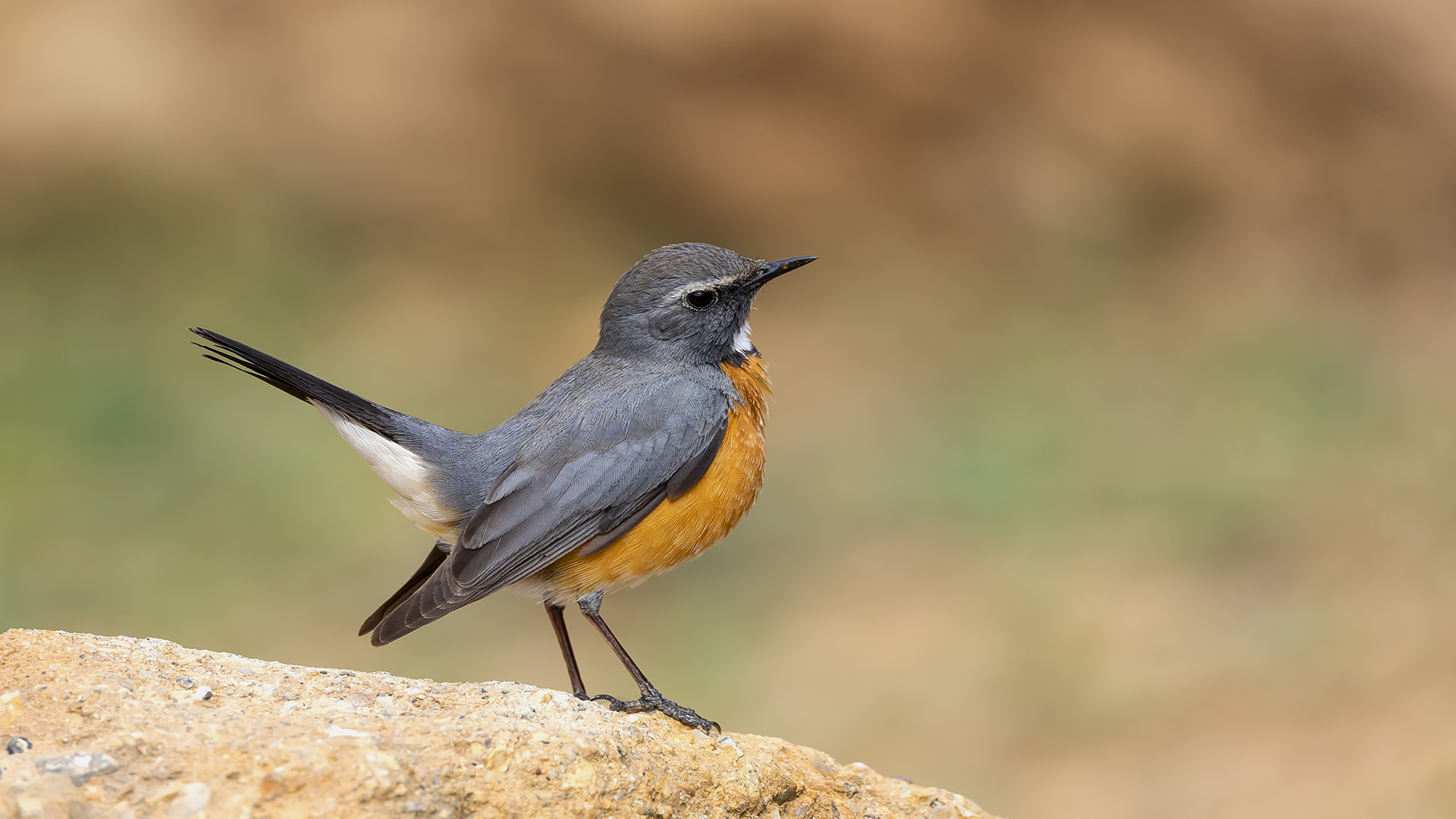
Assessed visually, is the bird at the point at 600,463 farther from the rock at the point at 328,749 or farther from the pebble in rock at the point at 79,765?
the pebble in rock at the point at 79,765

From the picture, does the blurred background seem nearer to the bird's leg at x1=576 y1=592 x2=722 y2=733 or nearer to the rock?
the bird's leg at x1=576 y1=592 x2=722 y2=733

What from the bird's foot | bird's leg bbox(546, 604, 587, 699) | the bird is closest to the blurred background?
bird's leg bbox(546, 604, 587, 699)

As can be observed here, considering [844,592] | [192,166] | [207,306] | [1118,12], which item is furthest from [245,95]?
[1118,12]

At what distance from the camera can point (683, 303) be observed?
19.5 ft

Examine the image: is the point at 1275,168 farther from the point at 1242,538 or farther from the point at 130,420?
the point at 130,420

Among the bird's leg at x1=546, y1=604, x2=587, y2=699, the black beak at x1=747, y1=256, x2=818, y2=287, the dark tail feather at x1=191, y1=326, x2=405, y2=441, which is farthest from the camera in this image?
the black beak at x1=747, y1=256, x2=818, y2=287

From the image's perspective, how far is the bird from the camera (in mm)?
5262

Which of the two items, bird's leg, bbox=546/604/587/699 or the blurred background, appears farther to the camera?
the blurred background

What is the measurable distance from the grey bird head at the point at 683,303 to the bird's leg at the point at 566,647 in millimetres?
1289

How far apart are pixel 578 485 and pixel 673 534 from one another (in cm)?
47

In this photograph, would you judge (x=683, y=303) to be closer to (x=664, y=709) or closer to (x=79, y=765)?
(x=664, y=709)

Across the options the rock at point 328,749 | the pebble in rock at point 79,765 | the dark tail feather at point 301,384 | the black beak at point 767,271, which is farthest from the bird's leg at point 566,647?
the pebble in rock at point 79,765

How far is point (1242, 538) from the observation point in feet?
39.0

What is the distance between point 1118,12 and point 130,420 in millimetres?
12147
